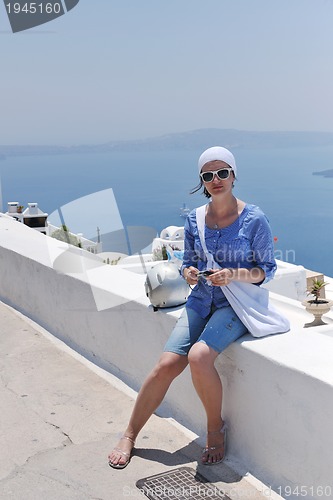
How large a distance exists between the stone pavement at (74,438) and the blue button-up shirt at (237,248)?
2.16 ft

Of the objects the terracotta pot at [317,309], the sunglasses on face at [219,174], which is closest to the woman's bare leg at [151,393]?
the sunglasses on face at [219,174]

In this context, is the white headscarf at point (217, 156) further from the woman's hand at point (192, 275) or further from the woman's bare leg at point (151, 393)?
the woman's bare leg at point (151, 393)

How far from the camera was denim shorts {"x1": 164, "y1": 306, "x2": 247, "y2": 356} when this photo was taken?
3.00m

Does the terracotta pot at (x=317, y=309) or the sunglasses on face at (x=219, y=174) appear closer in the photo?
the sunglasses on face at (x=219, y=174)

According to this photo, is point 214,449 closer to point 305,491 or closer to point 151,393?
point 151,393

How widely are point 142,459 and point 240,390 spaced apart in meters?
0.55

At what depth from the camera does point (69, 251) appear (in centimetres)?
513

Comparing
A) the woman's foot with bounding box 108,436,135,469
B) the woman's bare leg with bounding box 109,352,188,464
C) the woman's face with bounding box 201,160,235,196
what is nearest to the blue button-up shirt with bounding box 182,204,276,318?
the woman's face with bounding box 201,160,235,196

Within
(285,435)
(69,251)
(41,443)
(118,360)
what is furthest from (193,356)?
(69,251)

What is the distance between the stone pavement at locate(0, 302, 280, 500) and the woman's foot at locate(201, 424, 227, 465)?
34mm

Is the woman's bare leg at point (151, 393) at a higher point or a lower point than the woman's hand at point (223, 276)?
lower

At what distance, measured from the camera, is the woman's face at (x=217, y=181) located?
3.07 meters

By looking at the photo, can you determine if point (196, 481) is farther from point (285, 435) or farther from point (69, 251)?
point (69, 251)

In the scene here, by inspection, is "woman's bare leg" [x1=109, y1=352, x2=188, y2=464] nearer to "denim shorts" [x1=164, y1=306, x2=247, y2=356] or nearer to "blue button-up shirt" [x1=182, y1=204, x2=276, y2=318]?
"denim shorts" [x1=164, y1=306, x2=247, y2=356]
